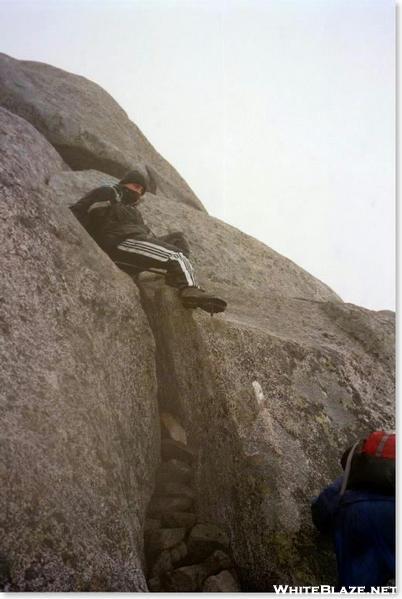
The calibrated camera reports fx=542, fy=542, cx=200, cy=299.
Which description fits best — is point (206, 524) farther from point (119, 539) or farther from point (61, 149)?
point (61, 149)

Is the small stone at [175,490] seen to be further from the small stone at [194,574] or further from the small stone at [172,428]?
the small stone at [194,574]

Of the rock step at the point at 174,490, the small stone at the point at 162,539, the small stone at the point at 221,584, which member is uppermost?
the rock step at the point at 174,490

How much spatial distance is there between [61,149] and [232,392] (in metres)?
9.42

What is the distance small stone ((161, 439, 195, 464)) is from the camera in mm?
7395

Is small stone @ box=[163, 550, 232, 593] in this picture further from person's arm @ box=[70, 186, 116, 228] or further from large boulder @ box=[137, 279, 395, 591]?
person's arm @ box=[70, 186, 116, 228]

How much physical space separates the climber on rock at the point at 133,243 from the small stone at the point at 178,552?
3.09 metres

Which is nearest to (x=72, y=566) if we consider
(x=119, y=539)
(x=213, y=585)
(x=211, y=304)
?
(x=119, y=539)

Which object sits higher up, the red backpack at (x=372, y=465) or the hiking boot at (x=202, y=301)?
the hiking boot at (x=202, y=301)

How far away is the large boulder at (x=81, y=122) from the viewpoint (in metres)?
14.0

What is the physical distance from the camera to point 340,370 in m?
8.24

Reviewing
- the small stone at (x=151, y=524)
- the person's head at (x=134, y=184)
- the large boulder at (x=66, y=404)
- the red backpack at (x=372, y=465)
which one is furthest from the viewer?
the person's head at (x=134, y=184)

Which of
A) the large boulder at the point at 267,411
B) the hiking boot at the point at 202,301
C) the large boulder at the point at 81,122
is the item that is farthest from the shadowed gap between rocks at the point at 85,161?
the hiking boot at the point at 202,301

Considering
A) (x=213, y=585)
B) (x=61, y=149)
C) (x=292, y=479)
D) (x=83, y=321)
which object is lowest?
(x=213, y=585)

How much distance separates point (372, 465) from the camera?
18.1 feet
